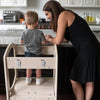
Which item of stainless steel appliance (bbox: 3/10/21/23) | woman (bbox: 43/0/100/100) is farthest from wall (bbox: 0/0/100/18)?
woman (bbox: 43/0/100/100)

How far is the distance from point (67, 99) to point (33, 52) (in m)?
1.00

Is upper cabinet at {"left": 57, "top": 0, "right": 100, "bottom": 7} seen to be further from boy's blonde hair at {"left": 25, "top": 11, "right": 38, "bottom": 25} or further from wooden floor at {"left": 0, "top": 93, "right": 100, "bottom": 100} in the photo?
boy's blonde hair at {"left": 25, "top": 11, "right": 38, "bottom": 25}

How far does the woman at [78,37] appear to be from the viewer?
1505mm

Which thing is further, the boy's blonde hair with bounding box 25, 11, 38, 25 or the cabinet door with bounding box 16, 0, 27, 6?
the cabinet door with bounding box 16, 0, 27, 6

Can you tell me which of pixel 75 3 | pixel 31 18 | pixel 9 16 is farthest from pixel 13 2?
pixel 31 18

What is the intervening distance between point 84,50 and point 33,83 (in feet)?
2.13

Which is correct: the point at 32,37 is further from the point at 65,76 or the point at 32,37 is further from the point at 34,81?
the point at 65,76

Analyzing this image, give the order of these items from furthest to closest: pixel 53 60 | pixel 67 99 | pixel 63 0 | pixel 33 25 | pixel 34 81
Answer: pixel 63 0 → pixel 67 99 → pixel 34 81 → pixel 33 25 → pixel 53 60

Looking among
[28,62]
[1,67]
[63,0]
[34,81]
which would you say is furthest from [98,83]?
[63,0]

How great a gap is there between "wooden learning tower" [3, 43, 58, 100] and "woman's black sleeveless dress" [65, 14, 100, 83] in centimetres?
23

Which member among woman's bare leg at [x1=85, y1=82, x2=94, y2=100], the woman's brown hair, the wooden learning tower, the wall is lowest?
woman's bare leg at [x1=85, y1=82, x2=94, y2=100]

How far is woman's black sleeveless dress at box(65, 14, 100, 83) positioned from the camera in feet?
5.04

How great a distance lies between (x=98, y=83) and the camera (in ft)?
6.83

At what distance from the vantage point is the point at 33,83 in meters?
1.71
